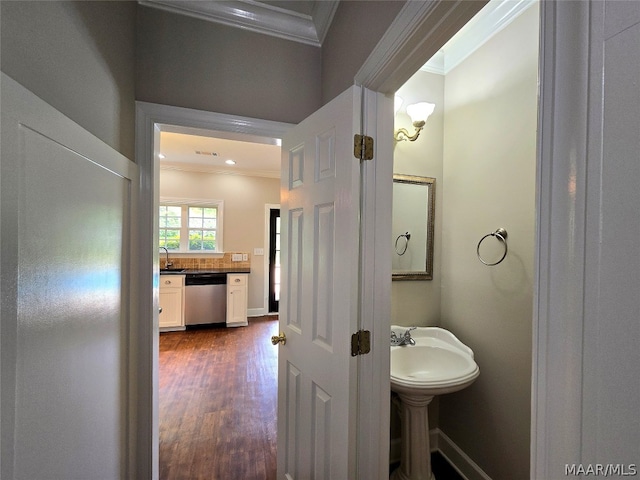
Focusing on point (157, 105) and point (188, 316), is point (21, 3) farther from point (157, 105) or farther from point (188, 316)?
point (188, 316)

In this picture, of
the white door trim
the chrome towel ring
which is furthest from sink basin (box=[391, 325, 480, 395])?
the white door trim

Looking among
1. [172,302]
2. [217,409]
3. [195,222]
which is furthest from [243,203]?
[217,409]

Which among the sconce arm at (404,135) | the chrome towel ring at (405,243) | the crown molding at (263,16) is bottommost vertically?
the chrome towel ring at (405,243)

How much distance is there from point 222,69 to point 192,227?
13.2ft

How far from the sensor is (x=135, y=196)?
1.32m

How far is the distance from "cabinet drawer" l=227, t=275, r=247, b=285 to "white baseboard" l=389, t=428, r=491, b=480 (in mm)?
3402

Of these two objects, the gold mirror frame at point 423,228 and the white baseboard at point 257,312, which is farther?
the white baseboard at point 257,312

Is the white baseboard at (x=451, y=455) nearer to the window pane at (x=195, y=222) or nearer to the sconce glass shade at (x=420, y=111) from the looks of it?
the sconce glass shade at (x=420, y=111)

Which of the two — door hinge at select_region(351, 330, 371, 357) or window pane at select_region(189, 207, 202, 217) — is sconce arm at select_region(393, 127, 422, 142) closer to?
door hinge at select_region(351, 330, 371, 357)

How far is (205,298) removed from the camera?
14.8ft

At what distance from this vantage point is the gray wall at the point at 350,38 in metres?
0.98

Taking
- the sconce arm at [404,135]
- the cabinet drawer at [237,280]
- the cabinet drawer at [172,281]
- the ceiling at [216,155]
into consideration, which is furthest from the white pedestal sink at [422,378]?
the cabinet drawer at [172,281]

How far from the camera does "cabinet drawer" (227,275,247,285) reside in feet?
15.0

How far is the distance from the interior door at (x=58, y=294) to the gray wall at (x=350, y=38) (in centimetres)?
101
